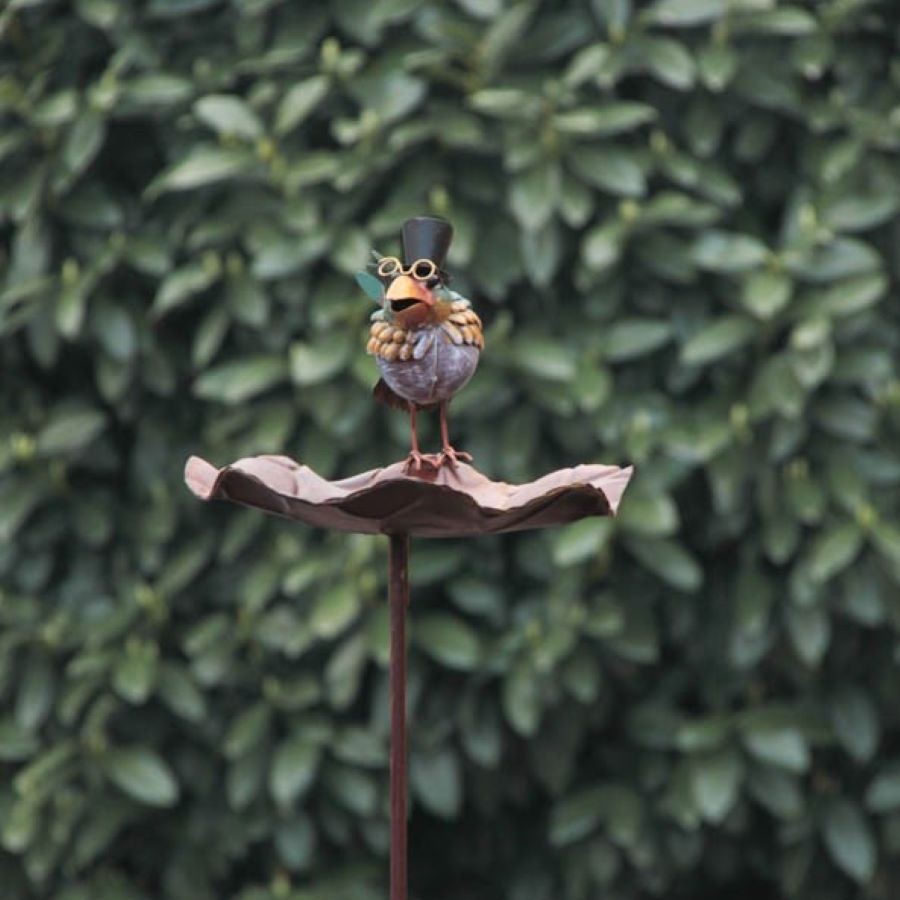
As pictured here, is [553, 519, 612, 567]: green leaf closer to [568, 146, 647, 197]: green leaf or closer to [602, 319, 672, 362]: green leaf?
[602, 319, 672, 362]: green leaf

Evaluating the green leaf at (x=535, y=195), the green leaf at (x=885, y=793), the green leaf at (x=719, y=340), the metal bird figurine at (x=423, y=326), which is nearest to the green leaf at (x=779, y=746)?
the green leaf at (x=885, y=793)

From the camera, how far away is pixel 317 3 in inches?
119

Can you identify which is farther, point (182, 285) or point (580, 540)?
point (182, 285)

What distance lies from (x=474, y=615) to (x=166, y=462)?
55 centimetres

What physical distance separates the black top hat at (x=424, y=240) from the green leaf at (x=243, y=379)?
126 cm

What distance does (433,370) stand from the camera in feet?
5.27

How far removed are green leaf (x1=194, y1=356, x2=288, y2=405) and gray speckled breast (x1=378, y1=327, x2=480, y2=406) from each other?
124cm

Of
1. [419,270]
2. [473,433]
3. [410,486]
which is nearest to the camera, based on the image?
[410,486]

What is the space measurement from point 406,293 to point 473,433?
1.33 m

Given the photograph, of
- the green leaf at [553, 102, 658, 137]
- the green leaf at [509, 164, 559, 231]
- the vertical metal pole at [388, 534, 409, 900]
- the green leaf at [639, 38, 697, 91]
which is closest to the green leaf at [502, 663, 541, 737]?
the green leaf at [509, 164, 559, 231]

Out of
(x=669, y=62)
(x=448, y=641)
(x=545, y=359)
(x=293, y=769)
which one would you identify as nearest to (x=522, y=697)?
(x=448, y=641)

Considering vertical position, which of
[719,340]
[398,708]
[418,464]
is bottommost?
[719,340]

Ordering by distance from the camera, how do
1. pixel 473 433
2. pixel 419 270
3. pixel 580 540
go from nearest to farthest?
1. pixel 419 270
2. pixel 580 540
3. pixel 473 433

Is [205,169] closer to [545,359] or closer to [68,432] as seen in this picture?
[68,432]
